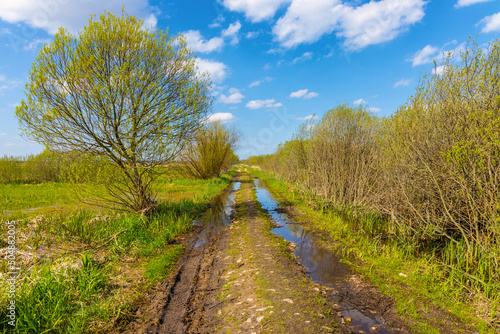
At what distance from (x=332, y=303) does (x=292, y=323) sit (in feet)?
4.10

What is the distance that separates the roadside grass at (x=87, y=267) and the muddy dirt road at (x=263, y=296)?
603 mm

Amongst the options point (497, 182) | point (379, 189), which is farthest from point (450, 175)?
point (379, 189)

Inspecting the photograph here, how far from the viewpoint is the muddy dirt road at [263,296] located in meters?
4.11

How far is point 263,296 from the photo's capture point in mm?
4883

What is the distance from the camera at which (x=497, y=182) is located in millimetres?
5434

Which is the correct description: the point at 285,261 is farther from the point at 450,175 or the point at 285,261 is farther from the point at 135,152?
the point at 135,152

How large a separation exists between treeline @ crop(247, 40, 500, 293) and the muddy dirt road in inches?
97.7

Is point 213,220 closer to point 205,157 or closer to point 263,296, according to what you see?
point 263,296

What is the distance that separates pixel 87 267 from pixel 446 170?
32.3 ft

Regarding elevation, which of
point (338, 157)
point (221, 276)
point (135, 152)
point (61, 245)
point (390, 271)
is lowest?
point (390, 271)

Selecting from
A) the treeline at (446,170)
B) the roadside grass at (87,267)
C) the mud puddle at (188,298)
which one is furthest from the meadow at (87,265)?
the treeline at (446,170)

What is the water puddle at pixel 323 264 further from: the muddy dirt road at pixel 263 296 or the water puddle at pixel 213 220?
the water puddle at pixel 213 220

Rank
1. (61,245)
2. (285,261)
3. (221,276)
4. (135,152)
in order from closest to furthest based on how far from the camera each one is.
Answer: (221,276), (285,261), (61,245), (135,152)

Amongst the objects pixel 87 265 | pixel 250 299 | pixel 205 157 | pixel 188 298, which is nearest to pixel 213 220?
pixel 87 265
